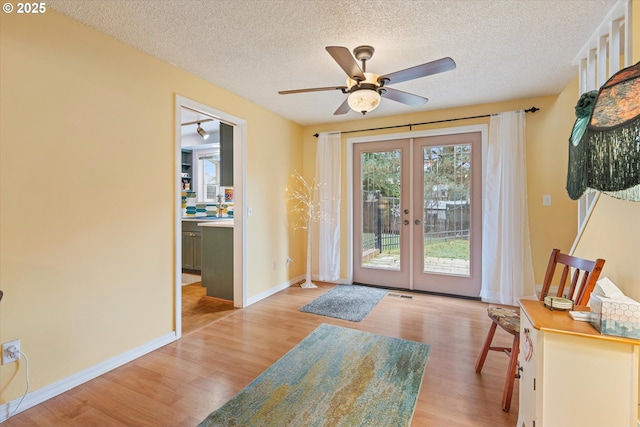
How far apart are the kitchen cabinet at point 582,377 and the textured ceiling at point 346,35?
6.41 feet

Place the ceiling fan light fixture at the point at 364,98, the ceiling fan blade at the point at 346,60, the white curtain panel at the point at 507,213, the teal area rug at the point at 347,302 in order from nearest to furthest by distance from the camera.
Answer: the ceiling fan blade at the point at 346,60
the ceiling fan light fixture at the point at 364,98
the teal area rug at the point at 347,302
the white curtain panel at the point at 507,213

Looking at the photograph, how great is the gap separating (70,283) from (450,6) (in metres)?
3.13

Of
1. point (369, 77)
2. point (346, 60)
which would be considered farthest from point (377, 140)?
point (346, 60)

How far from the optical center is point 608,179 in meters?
1.17

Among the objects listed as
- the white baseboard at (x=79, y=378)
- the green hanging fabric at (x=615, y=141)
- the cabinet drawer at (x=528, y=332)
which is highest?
the green hanging fabric at (x=615, y=141)

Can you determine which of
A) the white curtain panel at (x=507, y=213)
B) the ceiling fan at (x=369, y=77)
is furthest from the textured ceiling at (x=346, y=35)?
the white curtain panel at (x=507, y=213)

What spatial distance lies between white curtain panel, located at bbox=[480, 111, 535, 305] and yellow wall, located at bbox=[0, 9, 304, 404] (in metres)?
3.50

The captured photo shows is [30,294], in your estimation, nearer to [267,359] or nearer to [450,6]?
[267,359]

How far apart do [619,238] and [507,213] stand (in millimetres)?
1965

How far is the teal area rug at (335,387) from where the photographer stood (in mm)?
1688

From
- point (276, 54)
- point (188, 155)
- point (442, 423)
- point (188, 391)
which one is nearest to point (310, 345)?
point (188, 391)

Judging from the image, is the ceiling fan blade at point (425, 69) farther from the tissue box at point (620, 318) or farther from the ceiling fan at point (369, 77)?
the tissue box at point (620, 318)

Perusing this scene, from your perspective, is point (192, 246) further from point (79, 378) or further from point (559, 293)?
point (559, 293)

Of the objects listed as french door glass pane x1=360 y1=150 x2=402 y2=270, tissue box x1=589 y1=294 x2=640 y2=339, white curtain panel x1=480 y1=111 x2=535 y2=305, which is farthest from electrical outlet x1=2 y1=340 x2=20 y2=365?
white curtain panel x1=480 y1=111 x2=535 y2=305
